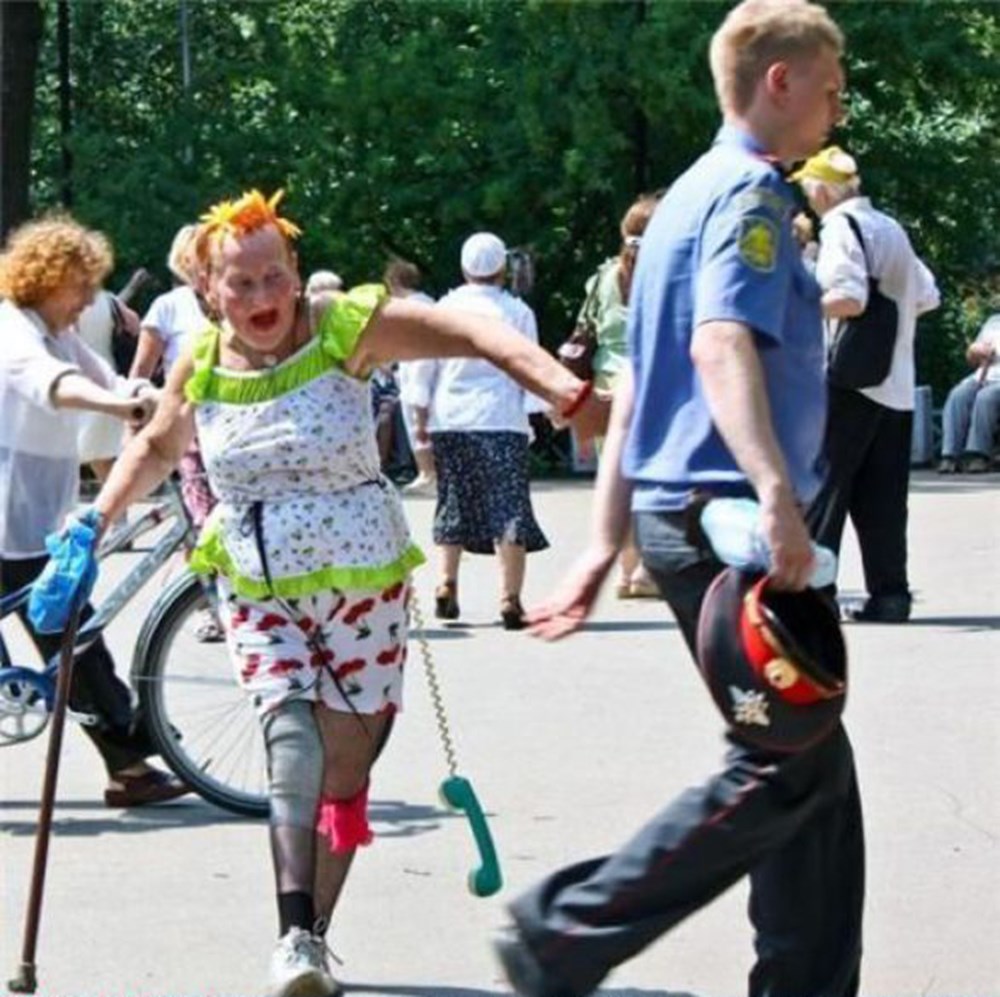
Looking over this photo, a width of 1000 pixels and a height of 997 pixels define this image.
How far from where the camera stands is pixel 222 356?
19.9 feet

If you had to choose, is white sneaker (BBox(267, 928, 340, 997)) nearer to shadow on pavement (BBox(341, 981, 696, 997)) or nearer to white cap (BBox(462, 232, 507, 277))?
shadow on pavement (BBox(341, 981, 696, 997))

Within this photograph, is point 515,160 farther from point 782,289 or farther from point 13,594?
point 782,289

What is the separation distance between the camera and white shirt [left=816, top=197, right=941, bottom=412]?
11.3 meters

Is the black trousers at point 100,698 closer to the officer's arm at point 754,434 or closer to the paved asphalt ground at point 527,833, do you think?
the paved asphalt ground at point 527,833

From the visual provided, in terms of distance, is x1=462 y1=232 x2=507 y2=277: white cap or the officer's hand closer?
the officer's hand

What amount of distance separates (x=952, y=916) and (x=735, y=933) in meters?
0.51

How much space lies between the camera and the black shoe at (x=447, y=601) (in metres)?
12.4

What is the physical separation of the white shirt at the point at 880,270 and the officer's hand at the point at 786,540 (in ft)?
20.5

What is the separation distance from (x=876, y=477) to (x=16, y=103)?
51.5ft

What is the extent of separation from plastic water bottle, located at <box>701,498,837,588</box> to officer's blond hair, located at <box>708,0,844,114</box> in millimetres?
739

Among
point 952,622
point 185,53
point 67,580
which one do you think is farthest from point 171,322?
point 185,53

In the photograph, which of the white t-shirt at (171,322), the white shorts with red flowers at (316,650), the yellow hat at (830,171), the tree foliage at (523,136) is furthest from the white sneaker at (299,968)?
the tree foliage at (523,136)

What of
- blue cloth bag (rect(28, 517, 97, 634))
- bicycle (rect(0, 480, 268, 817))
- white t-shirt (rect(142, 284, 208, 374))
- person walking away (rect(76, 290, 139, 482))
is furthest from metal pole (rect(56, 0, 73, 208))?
blue cloth bag (rect(28, 517, 97, 634))

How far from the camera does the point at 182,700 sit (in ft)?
26.6
